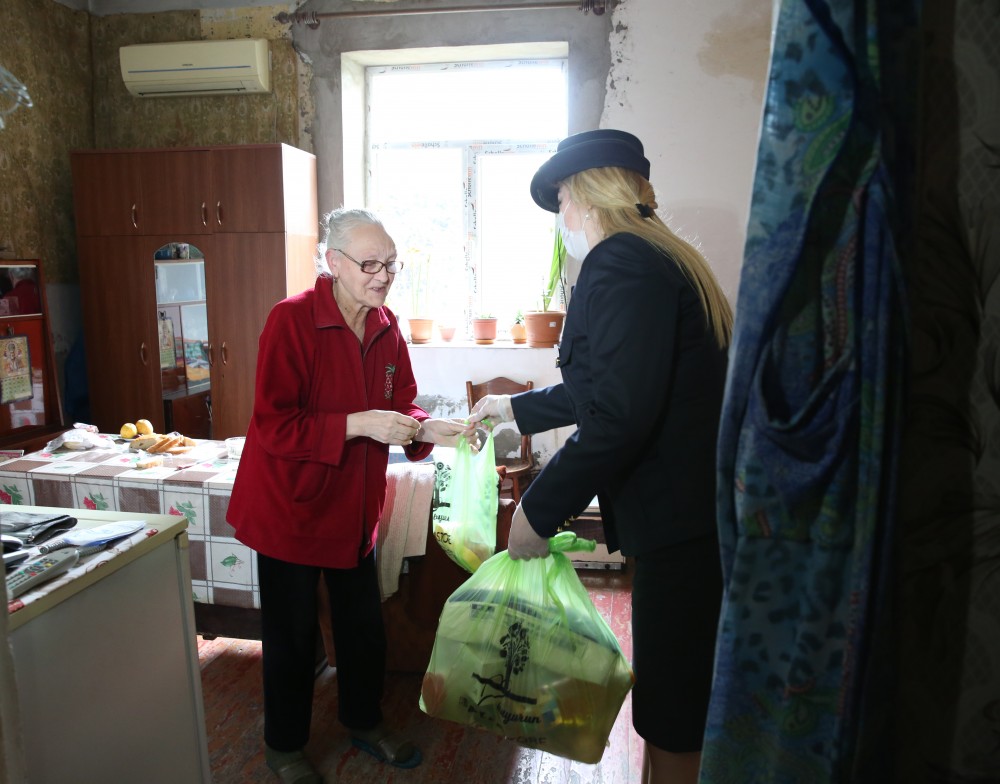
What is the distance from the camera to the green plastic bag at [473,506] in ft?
6.37

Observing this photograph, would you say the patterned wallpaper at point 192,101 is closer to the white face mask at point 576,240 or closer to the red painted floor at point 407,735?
the red painted floor at point 407,735

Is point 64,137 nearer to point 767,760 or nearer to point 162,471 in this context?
point 162,471

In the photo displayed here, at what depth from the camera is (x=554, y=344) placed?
414cm

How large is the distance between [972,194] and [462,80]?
12.9 ft

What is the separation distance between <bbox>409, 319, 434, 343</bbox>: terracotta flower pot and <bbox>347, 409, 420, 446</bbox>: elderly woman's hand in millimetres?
2534

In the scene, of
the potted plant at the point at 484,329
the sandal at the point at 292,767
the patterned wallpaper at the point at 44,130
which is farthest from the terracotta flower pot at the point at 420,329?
the sandal at the point at 292,767

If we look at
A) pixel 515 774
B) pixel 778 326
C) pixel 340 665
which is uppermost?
pixel 778 326

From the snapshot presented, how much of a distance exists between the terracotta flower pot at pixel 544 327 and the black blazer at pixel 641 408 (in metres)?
2.68

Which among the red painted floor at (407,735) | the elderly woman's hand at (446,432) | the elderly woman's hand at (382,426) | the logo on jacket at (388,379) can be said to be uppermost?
the logo on jacket at (388,379)

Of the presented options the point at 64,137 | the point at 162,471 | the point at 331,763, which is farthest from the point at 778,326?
the point at 64,137

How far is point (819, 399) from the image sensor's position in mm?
726

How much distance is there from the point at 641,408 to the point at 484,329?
3061mm

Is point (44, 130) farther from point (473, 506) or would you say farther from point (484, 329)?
point (473, 506)

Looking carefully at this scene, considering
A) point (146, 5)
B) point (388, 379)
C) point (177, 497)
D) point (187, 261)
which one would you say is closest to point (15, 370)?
point (187, 261)
